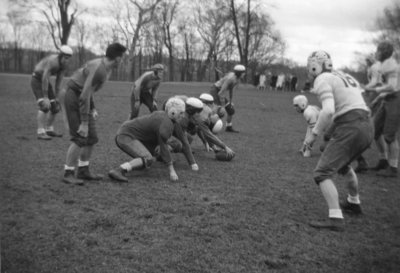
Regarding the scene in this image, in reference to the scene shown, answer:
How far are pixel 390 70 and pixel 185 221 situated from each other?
16.4ft

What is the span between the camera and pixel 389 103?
25.2 ft

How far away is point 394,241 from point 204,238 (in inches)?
86.8

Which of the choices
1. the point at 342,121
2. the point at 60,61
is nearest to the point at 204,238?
the point at 342,121

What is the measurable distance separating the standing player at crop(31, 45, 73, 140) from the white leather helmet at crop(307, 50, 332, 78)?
219 inches

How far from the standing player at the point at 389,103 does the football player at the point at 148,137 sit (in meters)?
3.58

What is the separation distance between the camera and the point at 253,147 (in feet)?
33.3

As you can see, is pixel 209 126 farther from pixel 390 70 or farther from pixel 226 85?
pixel 390 70

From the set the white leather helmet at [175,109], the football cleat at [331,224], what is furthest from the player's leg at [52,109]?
the football cleat at [331,224]

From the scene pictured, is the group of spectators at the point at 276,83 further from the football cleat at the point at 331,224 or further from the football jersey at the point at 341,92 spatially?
the football cleat at the point at 331,224

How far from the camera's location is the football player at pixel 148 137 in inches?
251

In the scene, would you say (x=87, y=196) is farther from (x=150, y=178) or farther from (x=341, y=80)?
(x=341, y=80)

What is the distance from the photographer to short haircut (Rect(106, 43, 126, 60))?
565 centimetres

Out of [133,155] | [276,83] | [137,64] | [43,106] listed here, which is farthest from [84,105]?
[137,64]

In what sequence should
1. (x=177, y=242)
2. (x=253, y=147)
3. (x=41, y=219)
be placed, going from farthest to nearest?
(x=253, y=147)
(x=41, y=219)
(x=177, y=242)
